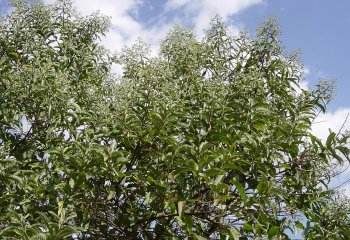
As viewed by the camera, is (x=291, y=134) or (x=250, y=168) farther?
(x=291, y=134)

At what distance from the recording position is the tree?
12.8 ft

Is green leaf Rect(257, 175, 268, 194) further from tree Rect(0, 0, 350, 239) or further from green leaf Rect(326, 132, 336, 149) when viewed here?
green leaf Rect(326, 132, 336, 149)

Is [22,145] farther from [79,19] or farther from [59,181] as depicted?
[79,19]

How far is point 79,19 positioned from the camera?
5.62 m

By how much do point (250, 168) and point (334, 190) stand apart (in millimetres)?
1127

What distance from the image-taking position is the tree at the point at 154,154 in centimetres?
391

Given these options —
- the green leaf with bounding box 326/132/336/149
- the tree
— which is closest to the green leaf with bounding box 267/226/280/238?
the tree

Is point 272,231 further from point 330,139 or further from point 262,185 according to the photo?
point 330,139

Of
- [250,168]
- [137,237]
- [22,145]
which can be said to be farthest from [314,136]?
[22,145]

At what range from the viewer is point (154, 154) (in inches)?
169

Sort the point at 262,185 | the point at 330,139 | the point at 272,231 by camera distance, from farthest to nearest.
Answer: the point at 330,139 < the point at 272,231 < the point at 262,185

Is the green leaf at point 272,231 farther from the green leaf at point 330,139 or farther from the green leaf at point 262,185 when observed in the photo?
the green leaf at point 330,139

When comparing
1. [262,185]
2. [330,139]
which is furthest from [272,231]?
[330,139]

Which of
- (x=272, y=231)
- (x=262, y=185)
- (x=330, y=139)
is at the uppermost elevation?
(x=330, y=139)
